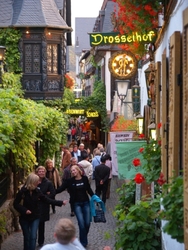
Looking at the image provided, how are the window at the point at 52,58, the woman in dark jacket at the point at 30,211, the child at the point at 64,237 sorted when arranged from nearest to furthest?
the child at the point at 64,237, the woman in dark jacket at the point at 30,211, the window at the point at 52,58

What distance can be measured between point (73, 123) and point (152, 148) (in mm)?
57464

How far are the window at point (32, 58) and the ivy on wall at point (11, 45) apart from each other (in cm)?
42

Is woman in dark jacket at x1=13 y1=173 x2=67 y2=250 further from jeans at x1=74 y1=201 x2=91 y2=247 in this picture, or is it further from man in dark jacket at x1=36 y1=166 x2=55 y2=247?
jeans at x1=74 y1=201 x2=91 y2=247

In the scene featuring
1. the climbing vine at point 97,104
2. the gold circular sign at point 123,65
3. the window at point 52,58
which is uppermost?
the window at point 52,58

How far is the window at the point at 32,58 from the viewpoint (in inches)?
1235

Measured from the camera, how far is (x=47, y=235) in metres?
14.8

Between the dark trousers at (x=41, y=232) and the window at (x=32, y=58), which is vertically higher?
the window at (x=32, y=58)

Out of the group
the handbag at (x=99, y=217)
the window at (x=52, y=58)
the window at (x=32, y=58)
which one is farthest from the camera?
the window at (x=52, y=58)

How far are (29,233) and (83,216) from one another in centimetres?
152

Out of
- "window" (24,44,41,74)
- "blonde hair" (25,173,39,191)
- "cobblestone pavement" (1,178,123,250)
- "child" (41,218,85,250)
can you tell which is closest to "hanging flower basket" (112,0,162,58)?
"blonde hair" (25,173,39,191)

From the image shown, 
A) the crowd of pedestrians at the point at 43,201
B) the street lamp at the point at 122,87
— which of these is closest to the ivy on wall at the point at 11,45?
the street lamp at the point at 122,87

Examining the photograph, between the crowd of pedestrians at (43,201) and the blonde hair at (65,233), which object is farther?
the crowd of pedestrians at (43,201)

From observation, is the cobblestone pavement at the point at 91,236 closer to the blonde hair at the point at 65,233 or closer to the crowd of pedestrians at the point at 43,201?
the crowd of pedestrians at the point at 43,201

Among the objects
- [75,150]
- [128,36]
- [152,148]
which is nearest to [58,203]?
[152,148]
